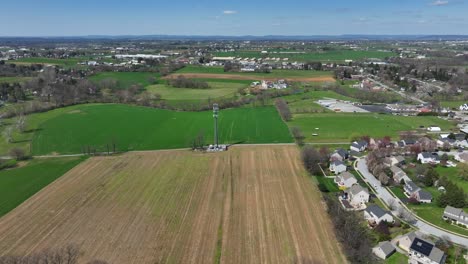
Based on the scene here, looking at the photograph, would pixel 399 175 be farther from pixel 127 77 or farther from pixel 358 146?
pixel 127 77

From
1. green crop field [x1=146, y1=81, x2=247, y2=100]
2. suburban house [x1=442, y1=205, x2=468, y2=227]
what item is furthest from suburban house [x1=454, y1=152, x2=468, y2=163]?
green crop field [x1=146, y1=81, x2=247, y2=100]

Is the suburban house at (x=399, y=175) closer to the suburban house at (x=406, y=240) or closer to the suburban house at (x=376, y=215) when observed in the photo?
the suburban house at (x=376, y=215)

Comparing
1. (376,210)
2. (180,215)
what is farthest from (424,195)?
(180,215)

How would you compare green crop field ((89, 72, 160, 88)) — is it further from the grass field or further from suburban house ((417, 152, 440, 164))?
suburban house ((417, 152, 440, 164))

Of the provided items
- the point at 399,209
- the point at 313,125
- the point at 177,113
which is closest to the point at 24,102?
the point at 177,113

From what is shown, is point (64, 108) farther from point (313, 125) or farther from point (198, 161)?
point (313, 125)

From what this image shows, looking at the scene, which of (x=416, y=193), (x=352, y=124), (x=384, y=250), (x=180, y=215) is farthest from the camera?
(x=352, y=124)
